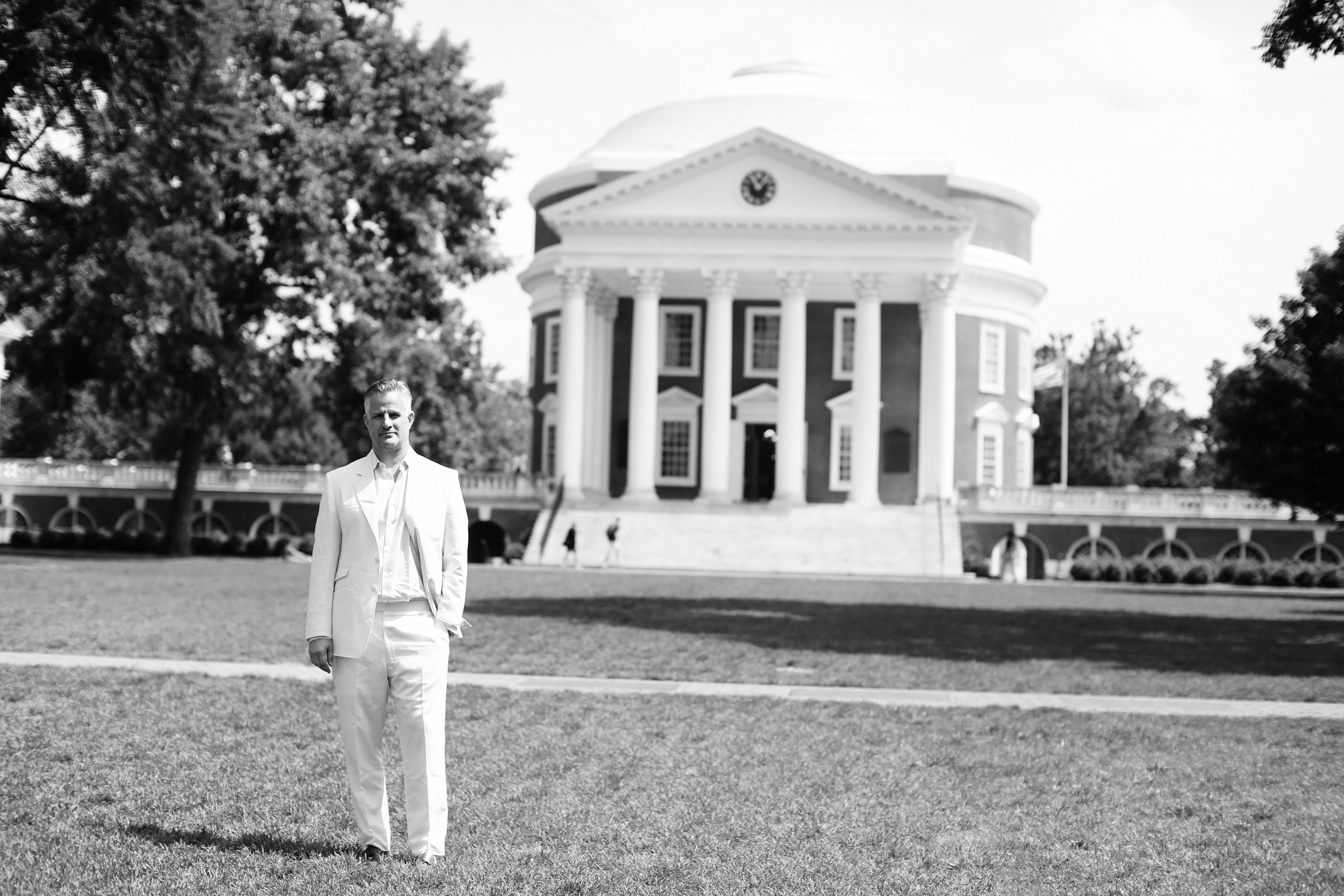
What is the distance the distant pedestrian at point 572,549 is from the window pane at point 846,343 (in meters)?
14.5

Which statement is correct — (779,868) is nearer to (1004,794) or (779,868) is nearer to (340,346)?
(1004,794)

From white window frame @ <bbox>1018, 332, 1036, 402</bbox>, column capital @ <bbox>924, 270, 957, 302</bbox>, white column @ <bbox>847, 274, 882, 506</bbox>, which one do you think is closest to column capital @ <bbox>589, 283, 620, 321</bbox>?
white column @ <bbox>847, 274, 882, 506</bbox>

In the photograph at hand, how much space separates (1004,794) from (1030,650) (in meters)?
12.2

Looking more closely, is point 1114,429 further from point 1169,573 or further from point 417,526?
point 417,526

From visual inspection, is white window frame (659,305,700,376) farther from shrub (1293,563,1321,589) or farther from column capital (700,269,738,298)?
shrub (1293,563,1321,589)

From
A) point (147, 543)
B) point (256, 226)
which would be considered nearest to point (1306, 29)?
point (256, 226)

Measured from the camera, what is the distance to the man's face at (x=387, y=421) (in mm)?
8141

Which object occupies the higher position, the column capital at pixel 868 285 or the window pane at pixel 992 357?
the column capital at pixel 868 285

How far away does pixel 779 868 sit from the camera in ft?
27.8

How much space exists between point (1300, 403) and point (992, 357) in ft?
107

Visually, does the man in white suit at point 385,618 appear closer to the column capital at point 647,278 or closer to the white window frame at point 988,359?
the column capital at point 647,278

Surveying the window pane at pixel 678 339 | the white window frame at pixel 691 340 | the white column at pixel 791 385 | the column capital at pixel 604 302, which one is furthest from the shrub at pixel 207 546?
the white column at pixel 791 385

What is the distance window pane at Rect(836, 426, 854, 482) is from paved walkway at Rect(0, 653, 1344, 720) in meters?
45.3

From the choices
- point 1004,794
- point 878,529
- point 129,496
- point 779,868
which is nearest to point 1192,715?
point 1004,794
